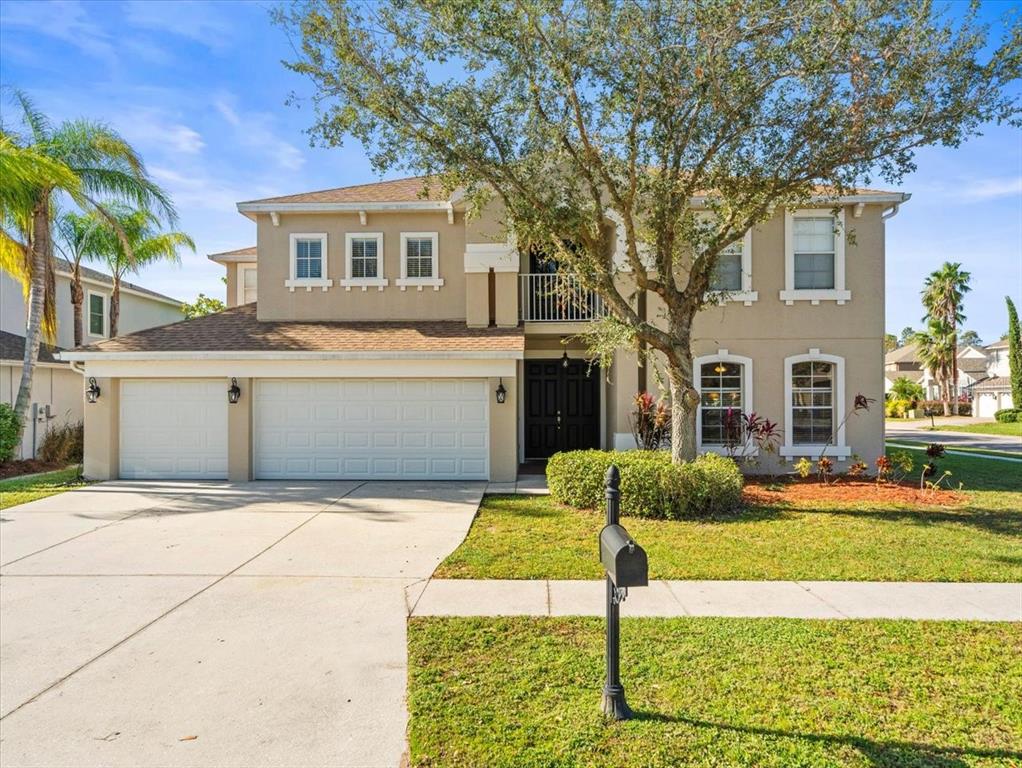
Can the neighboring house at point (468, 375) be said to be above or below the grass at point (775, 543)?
above

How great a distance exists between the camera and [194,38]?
9.22m

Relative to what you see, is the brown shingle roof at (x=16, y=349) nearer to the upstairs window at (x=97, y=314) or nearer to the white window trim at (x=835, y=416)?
the upstairs window at (x=97, y=314)

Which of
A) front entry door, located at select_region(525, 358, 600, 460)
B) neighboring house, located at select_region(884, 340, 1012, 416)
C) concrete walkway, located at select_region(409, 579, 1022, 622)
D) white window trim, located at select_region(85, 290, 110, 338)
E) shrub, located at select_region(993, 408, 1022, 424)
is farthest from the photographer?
neighboring house, located at select_region(884, 340, 1012, 416)

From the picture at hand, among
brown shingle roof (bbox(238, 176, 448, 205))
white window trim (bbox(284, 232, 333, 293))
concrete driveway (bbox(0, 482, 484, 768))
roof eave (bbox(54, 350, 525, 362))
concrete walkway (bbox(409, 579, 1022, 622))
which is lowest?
concrete driveway (bbox(0, 482, 484, 768))

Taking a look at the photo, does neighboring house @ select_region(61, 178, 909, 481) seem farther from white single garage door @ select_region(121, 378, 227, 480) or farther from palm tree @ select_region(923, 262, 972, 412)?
palm tree @ select_region(923, 262, 972, 412)

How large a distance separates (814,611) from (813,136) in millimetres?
7030

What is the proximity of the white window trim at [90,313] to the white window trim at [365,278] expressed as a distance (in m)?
14.0

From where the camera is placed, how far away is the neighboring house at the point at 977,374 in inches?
Result: 1747

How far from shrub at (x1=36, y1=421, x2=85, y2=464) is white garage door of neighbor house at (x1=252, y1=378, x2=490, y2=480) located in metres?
6.82

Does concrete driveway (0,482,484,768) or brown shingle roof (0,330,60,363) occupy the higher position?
brown shingle roof (0,330,60,363)

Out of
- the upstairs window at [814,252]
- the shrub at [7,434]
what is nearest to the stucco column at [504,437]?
the upstairs window at [814,252]

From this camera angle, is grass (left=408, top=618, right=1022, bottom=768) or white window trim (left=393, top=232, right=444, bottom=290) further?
white window trim (left=393, top=232, right=444, bottom=290)

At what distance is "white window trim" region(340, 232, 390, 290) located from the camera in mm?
14305

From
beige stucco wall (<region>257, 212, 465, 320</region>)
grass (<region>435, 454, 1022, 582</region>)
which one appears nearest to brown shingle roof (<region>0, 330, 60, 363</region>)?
beige stucco wall (<region>257, 212, 465, 320</region>)
